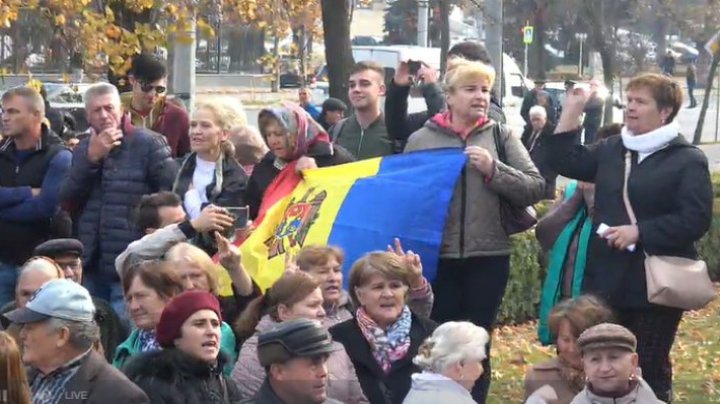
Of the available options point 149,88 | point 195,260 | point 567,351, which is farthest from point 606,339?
point 149,88

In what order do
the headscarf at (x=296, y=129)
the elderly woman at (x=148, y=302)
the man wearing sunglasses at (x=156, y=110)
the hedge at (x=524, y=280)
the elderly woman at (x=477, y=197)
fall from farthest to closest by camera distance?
the hedge at (x=524, y=280) < the man wearing sunglasses at (x=156, y=110) < the headscarf at (x=296, y=129) < the elderly woman at (x=477, y=197) < the elderly woman at (x=148, y=302)

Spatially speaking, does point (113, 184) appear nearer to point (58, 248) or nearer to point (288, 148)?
point (58, 248)

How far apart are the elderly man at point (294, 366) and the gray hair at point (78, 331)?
76cm

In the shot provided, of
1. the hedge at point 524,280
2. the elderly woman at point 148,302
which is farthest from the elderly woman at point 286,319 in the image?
the hedge at point 524,280

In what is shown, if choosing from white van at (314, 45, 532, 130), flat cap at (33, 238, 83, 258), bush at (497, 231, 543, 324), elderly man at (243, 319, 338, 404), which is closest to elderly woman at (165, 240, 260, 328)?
flat cap at (33, 238, 83, 258)

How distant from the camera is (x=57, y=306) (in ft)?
19.8

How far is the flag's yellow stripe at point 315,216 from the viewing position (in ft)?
27.6

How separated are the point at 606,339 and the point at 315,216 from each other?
2.47 meters

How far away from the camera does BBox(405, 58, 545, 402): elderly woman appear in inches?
314

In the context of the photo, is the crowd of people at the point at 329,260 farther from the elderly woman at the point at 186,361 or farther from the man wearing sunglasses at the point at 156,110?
the man wearing sunglasses at the point at 156,110

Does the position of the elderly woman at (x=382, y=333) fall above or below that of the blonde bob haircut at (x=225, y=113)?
below

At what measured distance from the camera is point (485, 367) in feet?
26.8

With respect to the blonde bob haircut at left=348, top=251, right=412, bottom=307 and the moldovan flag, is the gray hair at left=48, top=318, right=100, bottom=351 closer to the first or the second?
the blonde bob haircut at left=348, top=251, right=412, bottom=307

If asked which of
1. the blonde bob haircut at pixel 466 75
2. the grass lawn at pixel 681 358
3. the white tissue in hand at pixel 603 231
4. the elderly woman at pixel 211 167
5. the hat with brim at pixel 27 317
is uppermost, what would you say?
the blonde bob haircut at pixel 466 75
